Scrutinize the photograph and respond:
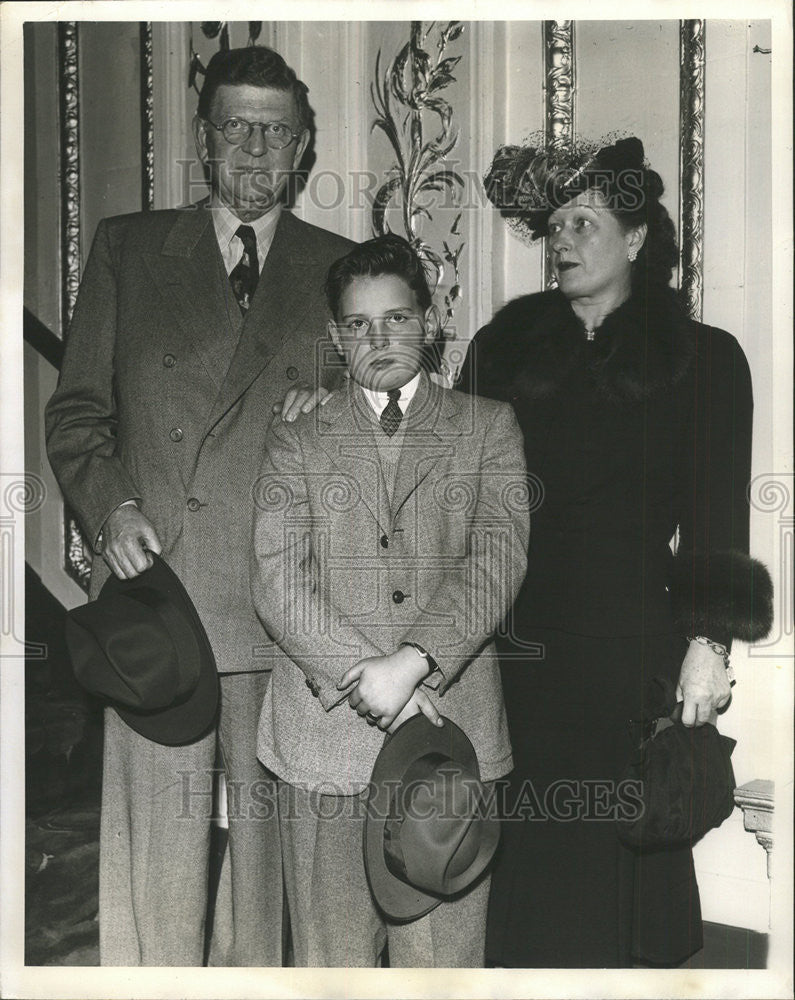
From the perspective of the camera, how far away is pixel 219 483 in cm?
224

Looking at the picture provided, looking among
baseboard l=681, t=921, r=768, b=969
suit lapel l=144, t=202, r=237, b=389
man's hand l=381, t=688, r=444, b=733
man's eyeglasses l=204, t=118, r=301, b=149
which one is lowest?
baseboard l=681, t=921, r=768, b=969

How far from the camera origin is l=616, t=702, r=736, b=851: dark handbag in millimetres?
2166

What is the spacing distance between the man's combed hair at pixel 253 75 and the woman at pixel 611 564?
60 centimetres

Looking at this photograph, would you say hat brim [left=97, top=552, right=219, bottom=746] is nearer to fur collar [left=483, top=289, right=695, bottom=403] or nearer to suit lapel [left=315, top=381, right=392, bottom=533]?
suit lapel [left=315, top=381, right=392, bottom=533]

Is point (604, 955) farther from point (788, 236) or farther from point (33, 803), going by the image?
point (788, 236)

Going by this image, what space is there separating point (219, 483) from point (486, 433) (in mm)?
599

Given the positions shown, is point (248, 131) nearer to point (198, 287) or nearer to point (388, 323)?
point (198, 287)

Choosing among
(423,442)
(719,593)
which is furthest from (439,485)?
(719,593)

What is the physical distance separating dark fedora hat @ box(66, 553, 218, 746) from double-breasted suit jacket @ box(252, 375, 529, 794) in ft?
0.58

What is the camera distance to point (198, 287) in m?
2.28

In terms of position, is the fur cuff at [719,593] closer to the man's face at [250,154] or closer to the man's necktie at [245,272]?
the man's necktie at [245,272]

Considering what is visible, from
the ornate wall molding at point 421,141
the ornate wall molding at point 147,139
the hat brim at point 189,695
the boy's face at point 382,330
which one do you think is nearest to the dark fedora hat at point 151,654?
the hat brim at point 189,695

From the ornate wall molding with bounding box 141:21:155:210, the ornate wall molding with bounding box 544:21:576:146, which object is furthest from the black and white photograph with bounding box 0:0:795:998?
the ornate wall molding with bounding box 141:21:155:210

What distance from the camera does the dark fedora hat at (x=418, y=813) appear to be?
2.03 m
